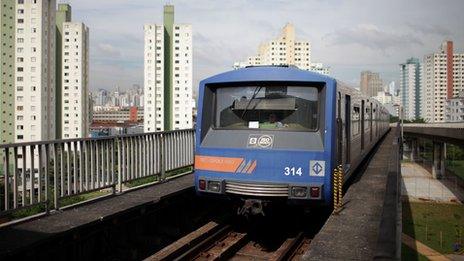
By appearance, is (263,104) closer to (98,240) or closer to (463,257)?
(98,240)

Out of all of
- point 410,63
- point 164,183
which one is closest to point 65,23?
point 164,183

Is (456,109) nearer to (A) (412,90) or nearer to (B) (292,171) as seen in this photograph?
(A) (412,90)

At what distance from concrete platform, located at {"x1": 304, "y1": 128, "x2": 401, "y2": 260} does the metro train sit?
574 millimetres

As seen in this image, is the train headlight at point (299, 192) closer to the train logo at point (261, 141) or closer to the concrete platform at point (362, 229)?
the concrete platform at point (362, 229)

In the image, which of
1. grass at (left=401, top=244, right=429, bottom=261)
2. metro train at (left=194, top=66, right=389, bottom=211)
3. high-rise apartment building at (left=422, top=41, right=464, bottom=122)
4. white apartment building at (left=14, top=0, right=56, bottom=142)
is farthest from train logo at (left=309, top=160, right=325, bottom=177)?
high-rise apartment building at (left=422, top=41, right=464, bottom=122)

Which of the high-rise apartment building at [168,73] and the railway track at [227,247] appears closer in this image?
the railway track at [227,247]

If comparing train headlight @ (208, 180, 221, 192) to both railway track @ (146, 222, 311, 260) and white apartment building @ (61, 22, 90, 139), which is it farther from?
white apartment building @ (61, 22, 90, 139)

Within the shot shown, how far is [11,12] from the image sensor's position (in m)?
71.9

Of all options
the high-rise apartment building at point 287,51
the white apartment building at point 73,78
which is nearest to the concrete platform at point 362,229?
the white apartment building at point 73,78

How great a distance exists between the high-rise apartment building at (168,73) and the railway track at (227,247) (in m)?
81.1

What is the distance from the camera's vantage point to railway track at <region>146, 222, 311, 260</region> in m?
6.74

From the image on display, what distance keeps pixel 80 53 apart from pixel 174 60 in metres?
18.4

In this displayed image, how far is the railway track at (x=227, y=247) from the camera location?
674cm

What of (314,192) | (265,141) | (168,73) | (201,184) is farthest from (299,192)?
(168,73)
